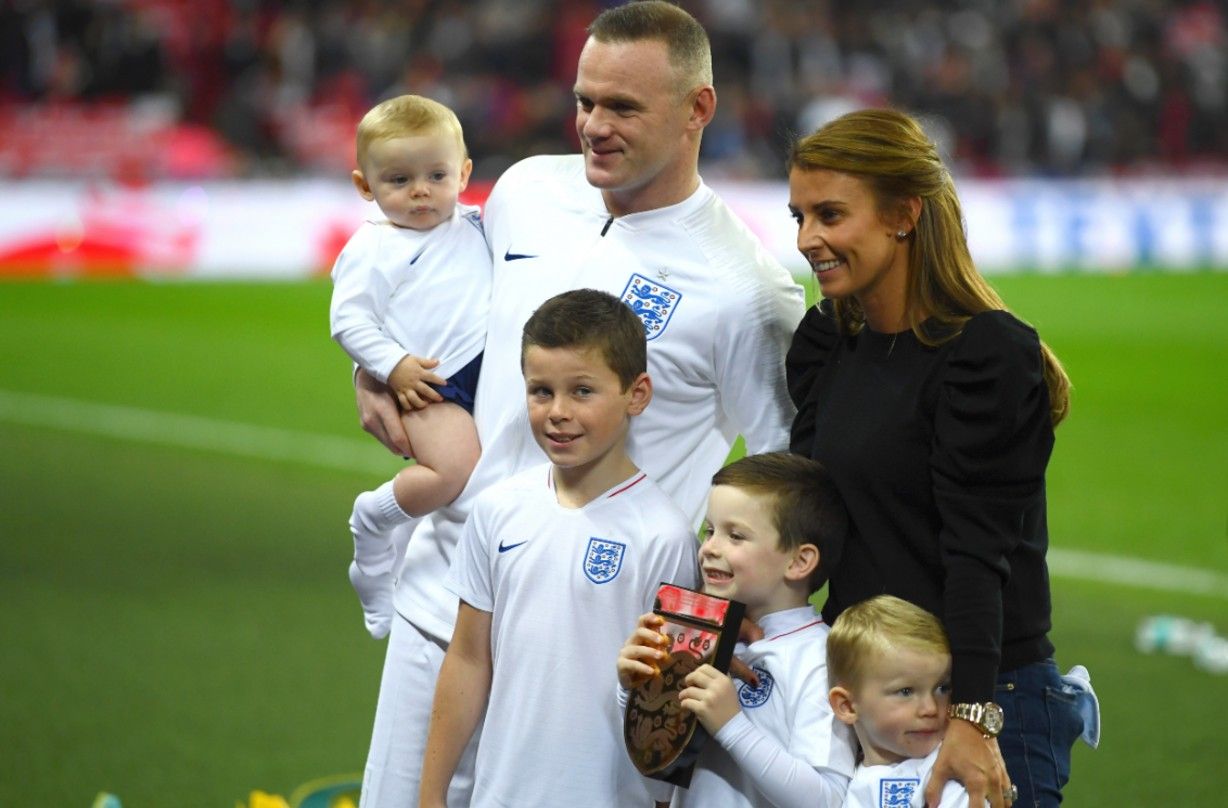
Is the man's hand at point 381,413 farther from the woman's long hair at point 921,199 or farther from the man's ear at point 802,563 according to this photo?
the woman's long hair at point 921,199

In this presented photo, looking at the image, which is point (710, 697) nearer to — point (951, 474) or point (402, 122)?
point (951, 474)

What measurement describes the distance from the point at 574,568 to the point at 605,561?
0.07 metres

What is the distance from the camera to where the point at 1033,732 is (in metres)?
3.39

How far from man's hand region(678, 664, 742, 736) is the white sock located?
45.8 inches

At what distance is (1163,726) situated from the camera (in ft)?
21.3

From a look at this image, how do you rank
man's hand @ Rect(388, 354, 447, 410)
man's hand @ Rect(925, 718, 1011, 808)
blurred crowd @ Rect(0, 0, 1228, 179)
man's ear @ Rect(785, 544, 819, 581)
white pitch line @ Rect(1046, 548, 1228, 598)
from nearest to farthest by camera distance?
man's hand @ Rect(925, 718, 1011, 808), man's ear @ Rect(785, 544, 819, 581), man's hand @ Rect(388, 354, 447, 410), white pitch line @ Rect(1046, 548, 1228, 598), blurred crowd @ Rect(0, 0, 1228, 179)

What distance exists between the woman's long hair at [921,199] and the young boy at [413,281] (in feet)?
3.80

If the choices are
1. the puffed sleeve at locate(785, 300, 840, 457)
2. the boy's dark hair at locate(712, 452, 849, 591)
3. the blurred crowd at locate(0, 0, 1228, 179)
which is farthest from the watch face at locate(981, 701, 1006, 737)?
the blurred crowd at locate(0, 0, 1228, 179)

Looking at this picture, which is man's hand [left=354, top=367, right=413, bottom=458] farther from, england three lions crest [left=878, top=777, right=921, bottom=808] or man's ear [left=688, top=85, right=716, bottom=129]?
england three lions crest [left=878, top=777, right=921, bottom=808]

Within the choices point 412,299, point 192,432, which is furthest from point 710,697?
point 192,432

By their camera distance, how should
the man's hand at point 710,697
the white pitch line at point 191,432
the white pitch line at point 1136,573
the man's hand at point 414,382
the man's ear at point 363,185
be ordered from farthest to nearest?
the white pitch line at point 191,432, the white pitch line at point 1136,573, the man's ear at point 363,185, the man's hand at point 414,382, the man's hand at point 710,697

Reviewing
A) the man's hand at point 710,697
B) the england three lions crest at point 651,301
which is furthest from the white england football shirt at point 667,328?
the man's hand at point 710,697

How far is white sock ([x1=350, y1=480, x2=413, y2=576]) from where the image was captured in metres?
4.23

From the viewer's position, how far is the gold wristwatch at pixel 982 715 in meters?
3.17
